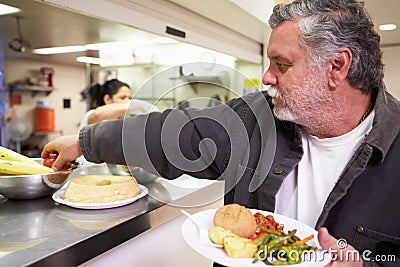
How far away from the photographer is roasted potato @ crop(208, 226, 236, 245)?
54cm

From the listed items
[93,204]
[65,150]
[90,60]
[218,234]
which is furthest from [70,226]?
[90,60]

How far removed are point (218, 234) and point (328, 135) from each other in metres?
0.41

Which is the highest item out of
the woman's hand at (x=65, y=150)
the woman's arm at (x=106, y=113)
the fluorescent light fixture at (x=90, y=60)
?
the fluorescent light fixture at (x=90, y=60)

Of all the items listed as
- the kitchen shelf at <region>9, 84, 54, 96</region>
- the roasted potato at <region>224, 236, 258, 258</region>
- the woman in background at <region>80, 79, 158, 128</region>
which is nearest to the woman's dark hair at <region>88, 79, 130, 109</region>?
the woman in background at <region>80, 79, 158, 128</region>

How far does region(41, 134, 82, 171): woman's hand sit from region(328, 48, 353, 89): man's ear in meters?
0.70

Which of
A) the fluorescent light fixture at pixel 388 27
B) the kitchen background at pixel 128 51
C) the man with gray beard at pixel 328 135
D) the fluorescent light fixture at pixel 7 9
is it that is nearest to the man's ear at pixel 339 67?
the man with gray beard at pixel 328 135

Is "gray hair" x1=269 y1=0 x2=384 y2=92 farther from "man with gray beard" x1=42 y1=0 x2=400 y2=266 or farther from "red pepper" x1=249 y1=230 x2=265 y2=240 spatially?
"red pepper" x1=249 y1=230 x2=265 y2=240

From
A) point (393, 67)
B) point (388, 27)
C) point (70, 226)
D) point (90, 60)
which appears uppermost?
point (90, 60)

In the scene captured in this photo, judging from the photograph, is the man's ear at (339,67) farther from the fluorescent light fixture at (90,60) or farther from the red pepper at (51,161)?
the fluorescent light fixture at (90,60)

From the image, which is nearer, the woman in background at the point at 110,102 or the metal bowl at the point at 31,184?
the metal bowl at the point at 31,184

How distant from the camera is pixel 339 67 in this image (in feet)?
2.42

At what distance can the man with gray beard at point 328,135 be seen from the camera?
26.5 inches

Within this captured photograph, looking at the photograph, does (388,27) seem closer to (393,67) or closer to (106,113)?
(393,67)

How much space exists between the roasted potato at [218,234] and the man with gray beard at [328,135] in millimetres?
236
